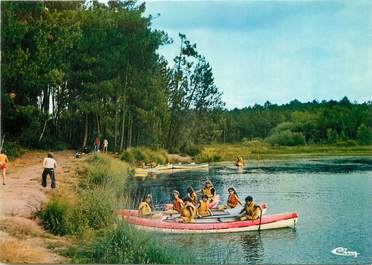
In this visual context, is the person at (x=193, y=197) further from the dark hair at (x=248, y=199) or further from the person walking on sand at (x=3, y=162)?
the person walking on sand at (x=3, y=162)

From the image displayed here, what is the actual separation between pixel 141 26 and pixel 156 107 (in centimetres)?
137

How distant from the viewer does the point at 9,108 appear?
838 cm

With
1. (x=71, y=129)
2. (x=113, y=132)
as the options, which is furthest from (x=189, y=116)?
(x=71, y=129)

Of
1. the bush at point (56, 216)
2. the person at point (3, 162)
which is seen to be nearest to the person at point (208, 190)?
the bush at point (56, 216)

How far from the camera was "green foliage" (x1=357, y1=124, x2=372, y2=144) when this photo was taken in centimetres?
816

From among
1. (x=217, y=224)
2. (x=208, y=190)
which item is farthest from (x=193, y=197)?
(x=217, y=224)

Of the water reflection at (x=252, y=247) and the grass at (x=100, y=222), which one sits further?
the water reflection at (x=252, y=247)

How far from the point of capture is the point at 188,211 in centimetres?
921

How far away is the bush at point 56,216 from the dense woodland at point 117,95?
887 millimetres

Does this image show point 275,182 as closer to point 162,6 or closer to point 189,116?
point 189,116

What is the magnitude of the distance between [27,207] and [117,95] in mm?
2049

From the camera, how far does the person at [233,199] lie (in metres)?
9.03

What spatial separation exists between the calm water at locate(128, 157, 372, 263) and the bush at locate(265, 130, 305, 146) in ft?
1.25

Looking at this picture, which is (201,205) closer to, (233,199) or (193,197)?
(193,197)
